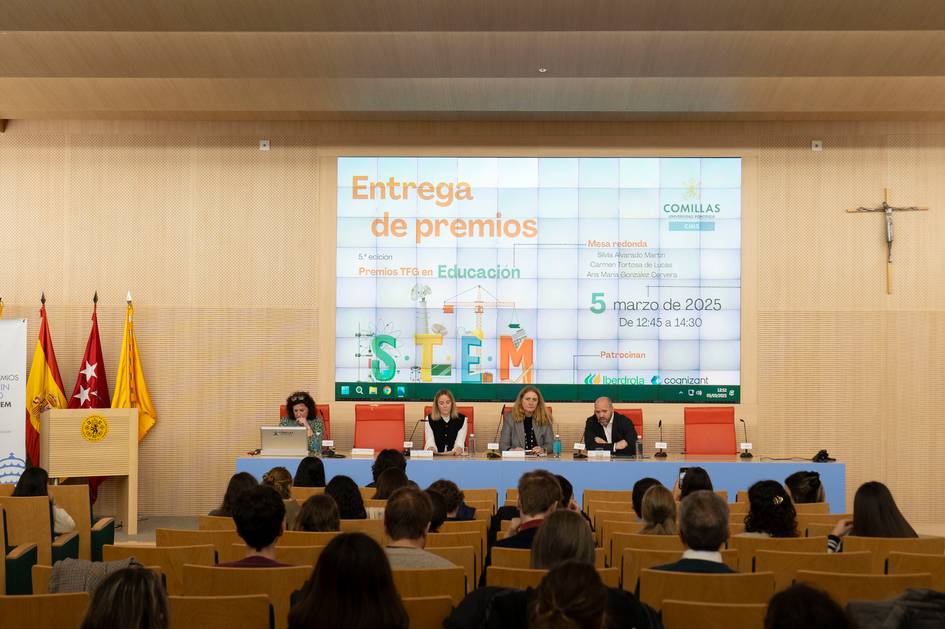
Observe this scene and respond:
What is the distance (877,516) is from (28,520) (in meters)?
4.72

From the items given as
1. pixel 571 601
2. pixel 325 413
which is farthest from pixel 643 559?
pixel 325 413

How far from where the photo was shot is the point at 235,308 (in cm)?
1136

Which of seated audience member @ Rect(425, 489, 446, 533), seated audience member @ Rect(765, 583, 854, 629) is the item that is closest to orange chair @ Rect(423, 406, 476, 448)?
seated audience member @ Rect(425, 489, 446, 533)

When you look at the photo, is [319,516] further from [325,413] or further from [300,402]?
[325,413]

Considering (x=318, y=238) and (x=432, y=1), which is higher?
(x=432, y=1)

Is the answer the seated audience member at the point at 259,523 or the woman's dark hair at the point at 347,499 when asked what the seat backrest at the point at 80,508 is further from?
the seated audience member at the point at 259,523

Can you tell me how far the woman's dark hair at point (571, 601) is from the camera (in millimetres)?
2393

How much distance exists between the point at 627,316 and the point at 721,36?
3.27 m

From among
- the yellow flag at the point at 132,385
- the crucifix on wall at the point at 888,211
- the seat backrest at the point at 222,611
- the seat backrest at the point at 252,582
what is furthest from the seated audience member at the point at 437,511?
the crucifix on wall at the point at 888,211

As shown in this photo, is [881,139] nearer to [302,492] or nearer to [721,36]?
[721,36]

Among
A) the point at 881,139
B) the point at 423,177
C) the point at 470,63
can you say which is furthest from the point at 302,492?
the point at 881,139

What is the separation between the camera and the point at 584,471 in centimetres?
923

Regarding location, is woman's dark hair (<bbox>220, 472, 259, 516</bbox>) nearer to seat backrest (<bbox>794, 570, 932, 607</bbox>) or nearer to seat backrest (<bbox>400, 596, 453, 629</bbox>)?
seat backrest (<bbox>400, 596, 453, 629</bbox>)

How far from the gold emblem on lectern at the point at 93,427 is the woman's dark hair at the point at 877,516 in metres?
7.39
